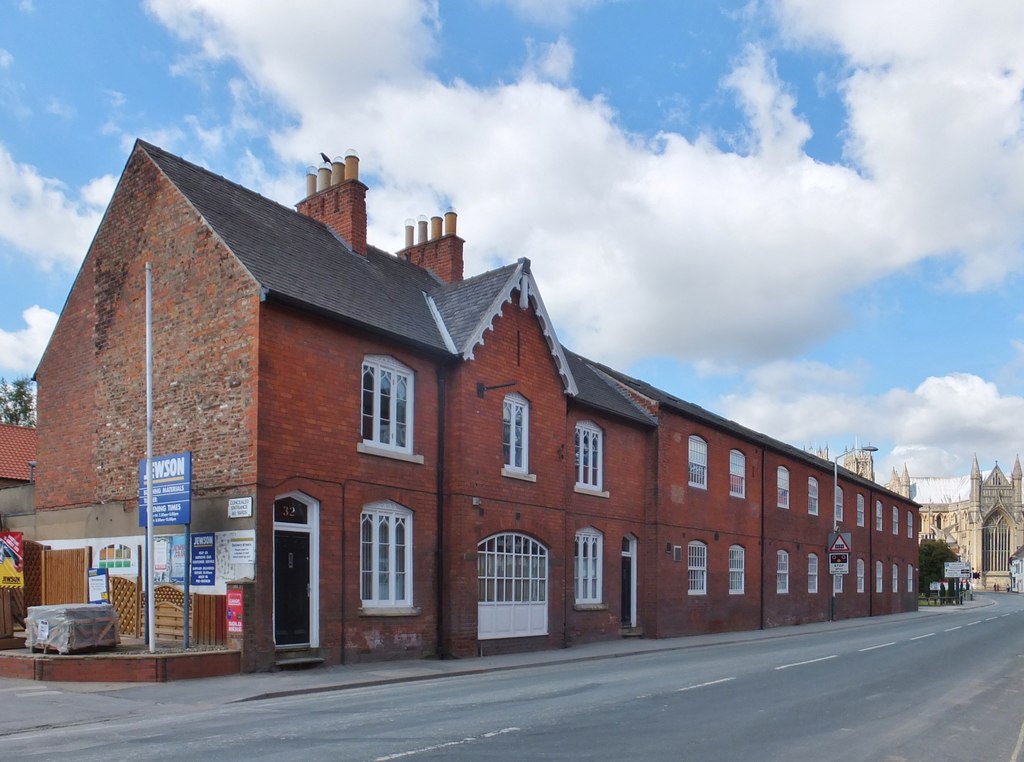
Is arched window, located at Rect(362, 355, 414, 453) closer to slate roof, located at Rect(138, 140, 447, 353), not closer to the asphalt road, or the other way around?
slate roof, located at Rect(138, 140, 447, 353)

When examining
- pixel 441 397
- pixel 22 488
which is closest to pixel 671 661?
Result: pixel 441 397

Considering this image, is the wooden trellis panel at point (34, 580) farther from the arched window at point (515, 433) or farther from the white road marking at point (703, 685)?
the white road marking at point (703, 685)

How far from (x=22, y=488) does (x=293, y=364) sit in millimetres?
11642

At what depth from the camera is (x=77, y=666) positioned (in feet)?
46.3

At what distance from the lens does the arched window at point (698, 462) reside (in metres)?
31.0

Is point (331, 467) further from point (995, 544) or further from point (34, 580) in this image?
point (995, 544)

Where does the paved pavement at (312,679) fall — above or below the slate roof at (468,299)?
below

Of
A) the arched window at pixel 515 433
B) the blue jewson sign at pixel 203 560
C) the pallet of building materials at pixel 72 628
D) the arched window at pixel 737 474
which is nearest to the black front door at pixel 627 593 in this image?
the arched window at pixel 515 433

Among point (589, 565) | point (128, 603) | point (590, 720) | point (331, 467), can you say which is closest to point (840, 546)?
point (589, 565)

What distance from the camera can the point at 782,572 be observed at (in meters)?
38.0

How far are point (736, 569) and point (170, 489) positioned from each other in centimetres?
2331

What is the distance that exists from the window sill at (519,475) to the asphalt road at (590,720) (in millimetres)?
5258

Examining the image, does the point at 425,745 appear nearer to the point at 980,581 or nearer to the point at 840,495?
the point at 840,495

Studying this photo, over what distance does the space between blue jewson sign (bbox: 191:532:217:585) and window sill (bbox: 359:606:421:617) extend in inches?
117
